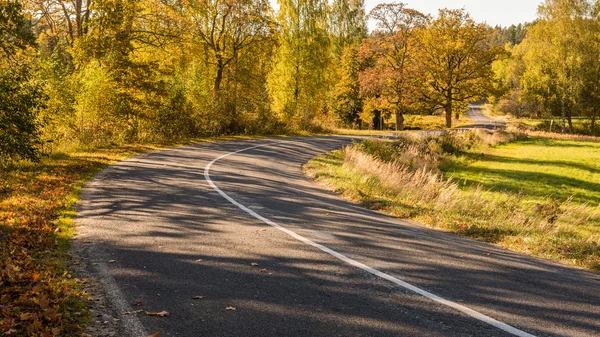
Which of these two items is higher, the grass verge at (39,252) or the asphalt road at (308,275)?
the grass verge at (39,252)

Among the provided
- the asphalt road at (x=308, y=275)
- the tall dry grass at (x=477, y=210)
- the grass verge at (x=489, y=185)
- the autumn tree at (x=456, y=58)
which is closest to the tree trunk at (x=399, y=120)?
the autumn tree at (x=456, y=58)

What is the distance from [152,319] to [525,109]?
88.7 m

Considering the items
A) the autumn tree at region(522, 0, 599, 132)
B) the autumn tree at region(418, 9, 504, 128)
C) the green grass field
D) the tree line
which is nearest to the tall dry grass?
the green grass field

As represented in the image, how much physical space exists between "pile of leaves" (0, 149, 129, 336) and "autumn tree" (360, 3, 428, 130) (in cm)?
3594

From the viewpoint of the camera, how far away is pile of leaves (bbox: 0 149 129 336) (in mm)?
3994

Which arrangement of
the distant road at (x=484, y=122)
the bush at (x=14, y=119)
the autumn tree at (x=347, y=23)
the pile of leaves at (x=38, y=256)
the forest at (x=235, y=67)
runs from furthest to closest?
the autumn tree at (x=347, y=23), the distant road at (x=484, y=122), the forest at (x=235, y=67), the bush at (x=14, y=119), the pile of leaves at (x=38, y=256)

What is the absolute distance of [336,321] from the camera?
4285mm

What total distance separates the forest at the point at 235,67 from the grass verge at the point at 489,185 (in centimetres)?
879

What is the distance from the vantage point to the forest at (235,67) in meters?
18.0

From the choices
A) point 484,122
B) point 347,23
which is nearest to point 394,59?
point 347,23

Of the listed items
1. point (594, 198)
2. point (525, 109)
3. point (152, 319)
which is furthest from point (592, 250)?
point (525, 109)

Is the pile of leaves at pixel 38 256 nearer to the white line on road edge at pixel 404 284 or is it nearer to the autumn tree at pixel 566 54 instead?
the white line on road edge at pixel 404 284

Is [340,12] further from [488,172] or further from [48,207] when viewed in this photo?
[48,207]

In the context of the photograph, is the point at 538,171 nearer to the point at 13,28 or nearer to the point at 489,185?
the point at 489,185
